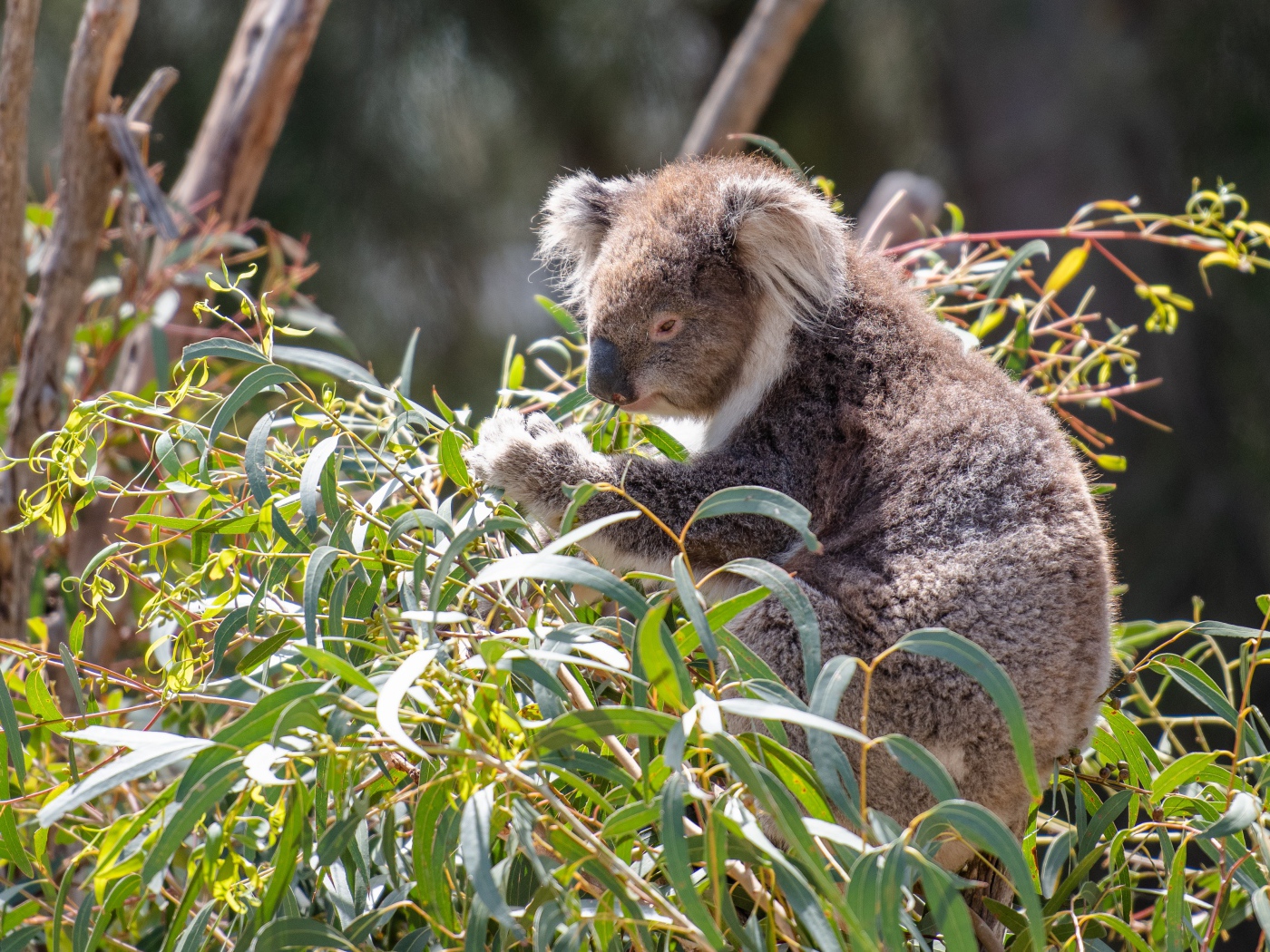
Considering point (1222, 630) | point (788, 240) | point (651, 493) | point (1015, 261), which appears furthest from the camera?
point (1015, 261)

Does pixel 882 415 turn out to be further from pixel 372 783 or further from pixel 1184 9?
pixel 1184 9

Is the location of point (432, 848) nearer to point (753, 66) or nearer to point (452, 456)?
point (452, 456)

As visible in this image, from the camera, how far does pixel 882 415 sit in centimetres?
170

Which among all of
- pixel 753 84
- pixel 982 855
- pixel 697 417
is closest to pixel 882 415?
pixel 697 417

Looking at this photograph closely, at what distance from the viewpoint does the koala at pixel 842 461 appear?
1464mm

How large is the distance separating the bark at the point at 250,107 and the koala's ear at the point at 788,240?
4.87 ft

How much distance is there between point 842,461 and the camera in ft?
5.59

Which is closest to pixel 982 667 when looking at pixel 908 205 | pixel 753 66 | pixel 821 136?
pixel 908 205

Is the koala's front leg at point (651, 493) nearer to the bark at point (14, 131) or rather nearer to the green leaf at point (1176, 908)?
the green leaf at point (1176, 908)

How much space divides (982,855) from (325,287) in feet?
15.5

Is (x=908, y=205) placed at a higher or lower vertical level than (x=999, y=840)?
higher

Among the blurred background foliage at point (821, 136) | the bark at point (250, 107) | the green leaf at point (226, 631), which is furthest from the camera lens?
the blurred background foliage at point (821, 136)

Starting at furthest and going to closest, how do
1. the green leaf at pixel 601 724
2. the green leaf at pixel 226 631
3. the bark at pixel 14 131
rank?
the bark at pixel 14 131
the green leaf at pixel 226 631
the green leaf at pixel 601 724

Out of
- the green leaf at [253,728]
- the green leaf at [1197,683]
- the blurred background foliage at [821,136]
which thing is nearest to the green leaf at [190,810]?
the green leaf at [253,728]
